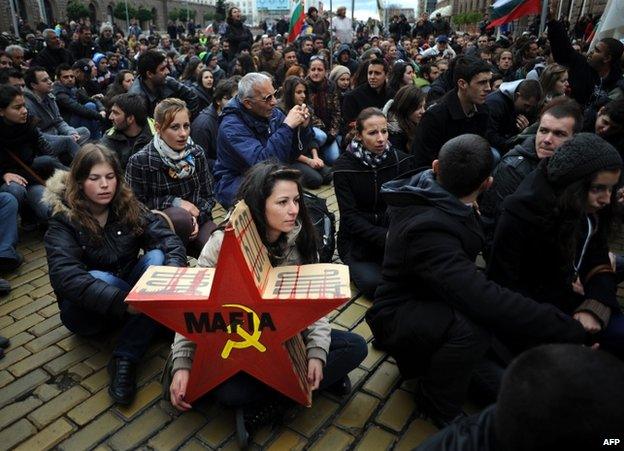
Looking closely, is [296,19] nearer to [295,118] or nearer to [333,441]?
[295,118]

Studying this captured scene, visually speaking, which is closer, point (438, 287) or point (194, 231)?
point (438, 287)

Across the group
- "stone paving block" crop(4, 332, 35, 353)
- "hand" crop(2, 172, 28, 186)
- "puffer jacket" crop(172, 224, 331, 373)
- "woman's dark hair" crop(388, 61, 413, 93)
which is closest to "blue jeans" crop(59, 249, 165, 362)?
"stone paving block" crop(4, 332, 35, 353)

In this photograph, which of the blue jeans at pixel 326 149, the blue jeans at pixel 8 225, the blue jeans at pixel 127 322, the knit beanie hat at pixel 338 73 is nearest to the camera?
the blue jeans at pixel 127 322

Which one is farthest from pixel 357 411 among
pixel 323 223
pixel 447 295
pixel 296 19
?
pixel 296 19

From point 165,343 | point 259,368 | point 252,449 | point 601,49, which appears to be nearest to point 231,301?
point 259,368

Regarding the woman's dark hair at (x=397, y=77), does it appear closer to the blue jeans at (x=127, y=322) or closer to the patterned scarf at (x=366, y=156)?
the patterned scarf at (x=366, y=156)

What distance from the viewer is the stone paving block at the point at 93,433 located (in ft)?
7.70

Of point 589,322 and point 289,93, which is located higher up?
point 289,93

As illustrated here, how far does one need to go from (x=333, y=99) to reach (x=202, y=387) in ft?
A: 18.5

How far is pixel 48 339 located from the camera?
321cm

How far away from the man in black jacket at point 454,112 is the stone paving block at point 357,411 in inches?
97.5

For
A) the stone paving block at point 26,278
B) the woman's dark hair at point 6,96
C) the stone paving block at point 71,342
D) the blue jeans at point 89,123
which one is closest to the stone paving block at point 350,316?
the stone paving block at point 71,342

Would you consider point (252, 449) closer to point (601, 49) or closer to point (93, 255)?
point (93, 255)

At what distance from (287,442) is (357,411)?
0.43m
